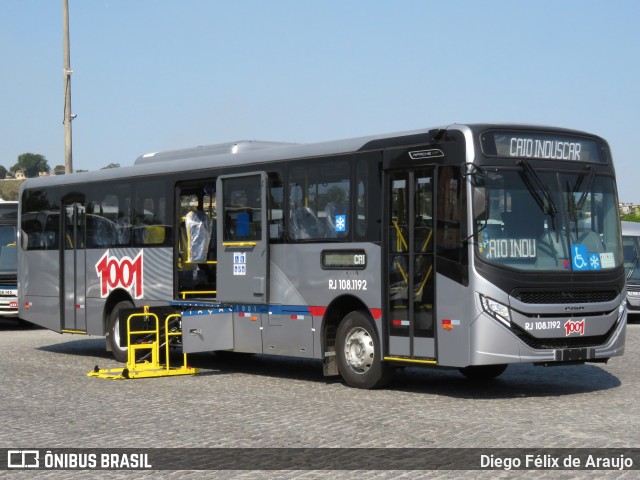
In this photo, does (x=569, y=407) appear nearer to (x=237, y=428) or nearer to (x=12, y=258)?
(x=237, y=428)

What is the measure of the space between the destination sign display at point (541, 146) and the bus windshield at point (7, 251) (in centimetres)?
1882

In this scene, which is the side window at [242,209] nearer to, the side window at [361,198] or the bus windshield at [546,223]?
the side window at [361,198]

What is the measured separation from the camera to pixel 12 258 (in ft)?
97.5

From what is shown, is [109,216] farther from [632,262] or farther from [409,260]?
[632,262]

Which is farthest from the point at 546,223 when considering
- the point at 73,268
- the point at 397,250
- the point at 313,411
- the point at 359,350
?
the point at 73,268

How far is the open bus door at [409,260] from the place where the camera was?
45.3ft

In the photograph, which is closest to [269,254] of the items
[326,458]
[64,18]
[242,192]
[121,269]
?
[242,192]

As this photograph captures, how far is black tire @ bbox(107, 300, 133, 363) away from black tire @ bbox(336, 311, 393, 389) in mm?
5588

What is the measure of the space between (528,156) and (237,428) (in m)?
4.94

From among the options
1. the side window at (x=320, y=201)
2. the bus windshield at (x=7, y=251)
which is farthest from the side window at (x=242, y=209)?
the bus windshield at (x=7, y=251)

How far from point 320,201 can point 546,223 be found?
3290 mm

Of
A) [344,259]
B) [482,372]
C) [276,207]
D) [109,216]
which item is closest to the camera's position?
[344,259]

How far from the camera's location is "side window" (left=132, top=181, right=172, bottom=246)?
18844mm

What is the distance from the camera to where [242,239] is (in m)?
16.9
